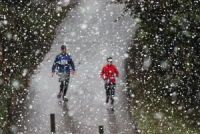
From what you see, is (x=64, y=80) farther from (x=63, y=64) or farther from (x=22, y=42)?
(x=22, y=42)

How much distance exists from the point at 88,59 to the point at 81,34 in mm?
3435

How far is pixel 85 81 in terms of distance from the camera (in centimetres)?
1747

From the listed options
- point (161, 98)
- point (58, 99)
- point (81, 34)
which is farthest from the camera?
point (81, 34)

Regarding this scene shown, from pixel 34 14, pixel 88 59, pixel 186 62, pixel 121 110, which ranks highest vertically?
pixel 34 14

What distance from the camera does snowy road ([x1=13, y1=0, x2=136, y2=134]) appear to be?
1300 cm

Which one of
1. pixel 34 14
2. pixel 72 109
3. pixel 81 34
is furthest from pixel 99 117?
pixel 34 14

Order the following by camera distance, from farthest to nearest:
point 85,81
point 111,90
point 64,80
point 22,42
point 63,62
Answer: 1. point 22,42
2. point 85,81
3. point 64,80
4. point 111,90
5. point 63,62

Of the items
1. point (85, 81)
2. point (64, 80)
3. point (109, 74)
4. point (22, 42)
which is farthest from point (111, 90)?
point (22, 42)

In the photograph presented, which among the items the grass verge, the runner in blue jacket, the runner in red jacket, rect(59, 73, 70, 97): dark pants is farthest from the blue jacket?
the grass verge

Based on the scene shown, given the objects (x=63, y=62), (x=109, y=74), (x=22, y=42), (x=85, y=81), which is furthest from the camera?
(x=22, y=42)

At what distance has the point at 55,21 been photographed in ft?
80.2

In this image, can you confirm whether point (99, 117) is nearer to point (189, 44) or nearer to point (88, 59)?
point (189, 44)

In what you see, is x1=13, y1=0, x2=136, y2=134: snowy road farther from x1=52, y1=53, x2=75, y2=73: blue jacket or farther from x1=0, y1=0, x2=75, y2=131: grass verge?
x1=52, y1=53, x2=75, y2=73: blue jacket

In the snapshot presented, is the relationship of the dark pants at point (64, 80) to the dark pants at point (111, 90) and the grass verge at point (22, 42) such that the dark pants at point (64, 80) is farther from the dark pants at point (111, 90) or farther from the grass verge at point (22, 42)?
the grass verge at point (22, 42)
